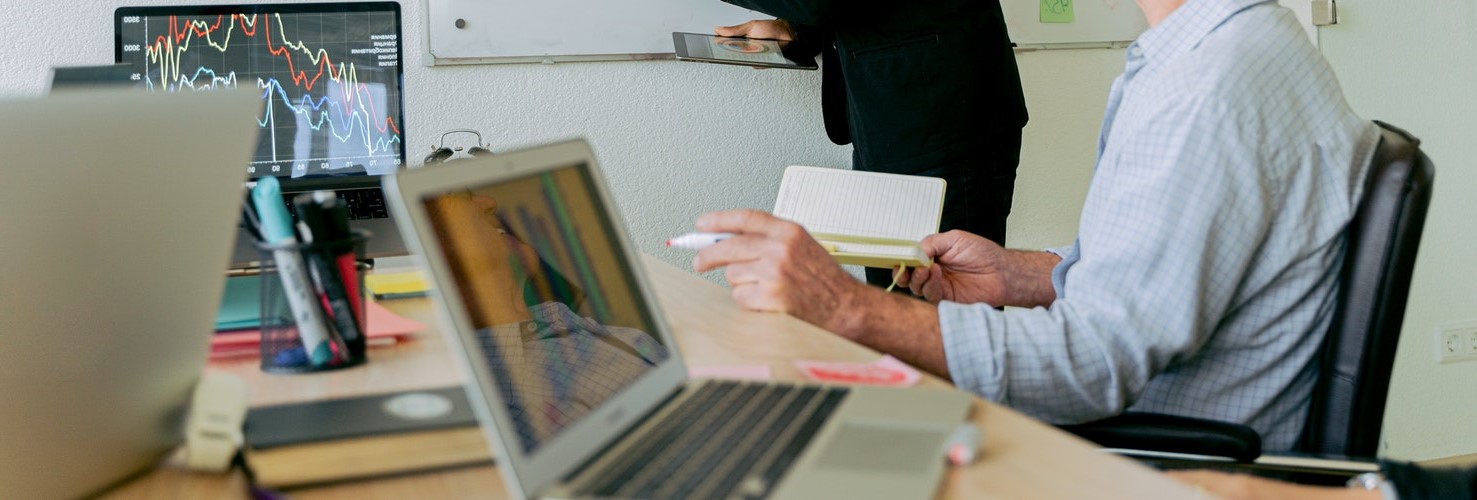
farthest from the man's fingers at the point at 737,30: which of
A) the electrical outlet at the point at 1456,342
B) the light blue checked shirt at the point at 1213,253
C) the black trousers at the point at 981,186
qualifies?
the electrical outlet at the point at 1456,342

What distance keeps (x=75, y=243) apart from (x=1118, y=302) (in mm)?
815

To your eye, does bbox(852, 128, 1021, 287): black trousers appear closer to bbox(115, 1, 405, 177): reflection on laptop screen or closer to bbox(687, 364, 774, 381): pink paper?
bbox(115, 1, 405, 177): reflection on laptop screen

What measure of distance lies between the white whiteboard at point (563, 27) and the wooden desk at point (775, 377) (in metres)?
1.19

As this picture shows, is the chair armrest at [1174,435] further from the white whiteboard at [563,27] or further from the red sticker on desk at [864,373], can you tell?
the white whiteboard at [563,27]

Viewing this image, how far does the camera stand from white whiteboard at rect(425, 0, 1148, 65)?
89.4 inches

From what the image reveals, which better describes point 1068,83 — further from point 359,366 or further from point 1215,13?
point 359,366

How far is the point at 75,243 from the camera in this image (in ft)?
2.06

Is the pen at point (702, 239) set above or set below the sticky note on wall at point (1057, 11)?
below

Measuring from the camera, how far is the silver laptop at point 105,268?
1.99 ft

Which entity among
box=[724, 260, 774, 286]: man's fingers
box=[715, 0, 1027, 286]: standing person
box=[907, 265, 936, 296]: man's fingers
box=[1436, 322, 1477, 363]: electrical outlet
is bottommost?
box=[1436, 322, 1477, 363]: electrical outlet

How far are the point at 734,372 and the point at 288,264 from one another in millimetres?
357

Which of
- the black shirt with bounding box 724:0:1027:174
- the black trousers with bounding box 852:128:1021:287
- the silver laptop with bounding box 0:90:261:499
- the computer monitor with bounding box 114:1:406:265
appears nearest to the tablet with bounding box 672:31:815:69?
the black shirt with bounding box 724:0:1027:174

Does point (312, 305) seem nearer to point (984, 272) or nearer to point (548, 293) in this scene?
point (548, 293)

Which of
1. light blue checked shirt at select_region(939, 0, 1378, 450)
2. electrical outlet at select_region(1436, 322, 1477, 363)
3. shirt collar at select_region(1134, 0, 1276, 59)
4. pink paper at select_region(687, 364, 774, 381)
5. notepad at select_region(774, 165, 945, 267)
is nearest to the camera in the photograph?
pink paper at select_region(687, 364, 774, 381)
